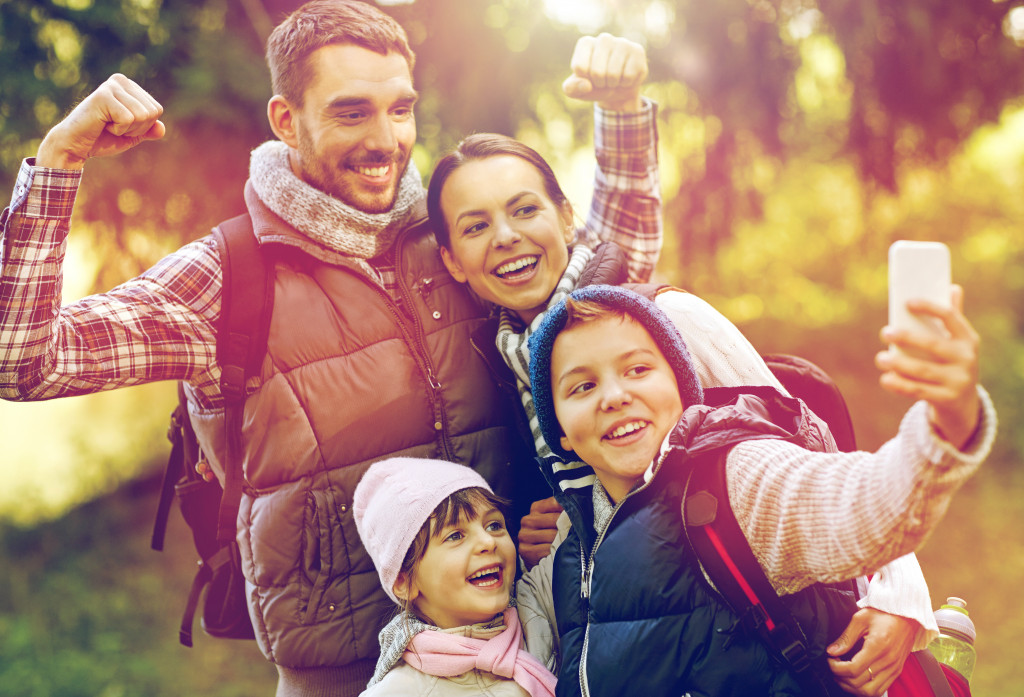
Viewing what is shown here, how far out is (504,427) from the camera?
2.33 m

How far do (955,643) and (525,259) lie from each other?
1410 mm

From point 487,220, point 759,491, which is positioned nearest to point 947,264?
point 759,491

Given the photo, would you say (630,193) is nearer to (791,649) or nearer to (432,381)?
(432,381)

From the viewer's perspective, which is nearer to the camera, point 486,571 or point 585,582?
point 585,582

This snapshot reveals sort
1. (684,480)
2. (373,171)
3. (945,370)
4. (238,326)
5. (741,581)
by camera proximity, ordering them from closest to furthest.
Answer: (945,370), (741,581), (684,480), (238,326), (373,171)

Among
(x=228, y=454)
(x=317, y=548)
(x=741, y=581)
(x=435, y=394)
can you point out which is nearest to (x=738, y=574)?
(x=741, y=581)

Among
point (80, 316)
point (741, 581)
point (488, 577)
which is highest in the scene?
point (80, 316)

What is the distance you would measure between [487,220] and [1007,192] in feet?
18.0

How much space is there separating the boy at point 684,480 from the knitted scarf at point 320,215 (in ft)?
2.25

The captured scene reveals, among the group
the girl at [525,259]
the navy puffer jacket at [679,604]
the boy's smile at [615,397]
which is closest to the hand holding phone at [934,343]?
Result: the navy puffer jacket at [679,604]

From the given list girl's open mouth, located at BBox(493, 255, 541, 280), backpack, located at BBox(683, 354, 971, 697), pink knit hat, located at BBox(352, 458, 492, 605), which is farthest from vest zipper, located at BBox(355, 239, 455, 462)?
backpack, located at BBox(683, 354, 971, 697)

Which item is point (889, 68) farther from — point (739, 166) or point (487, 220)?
point (487, 220)

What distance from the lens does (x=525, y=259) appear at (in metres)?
2.22

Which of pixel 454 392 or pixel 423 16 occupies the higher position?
pixel 423 16
